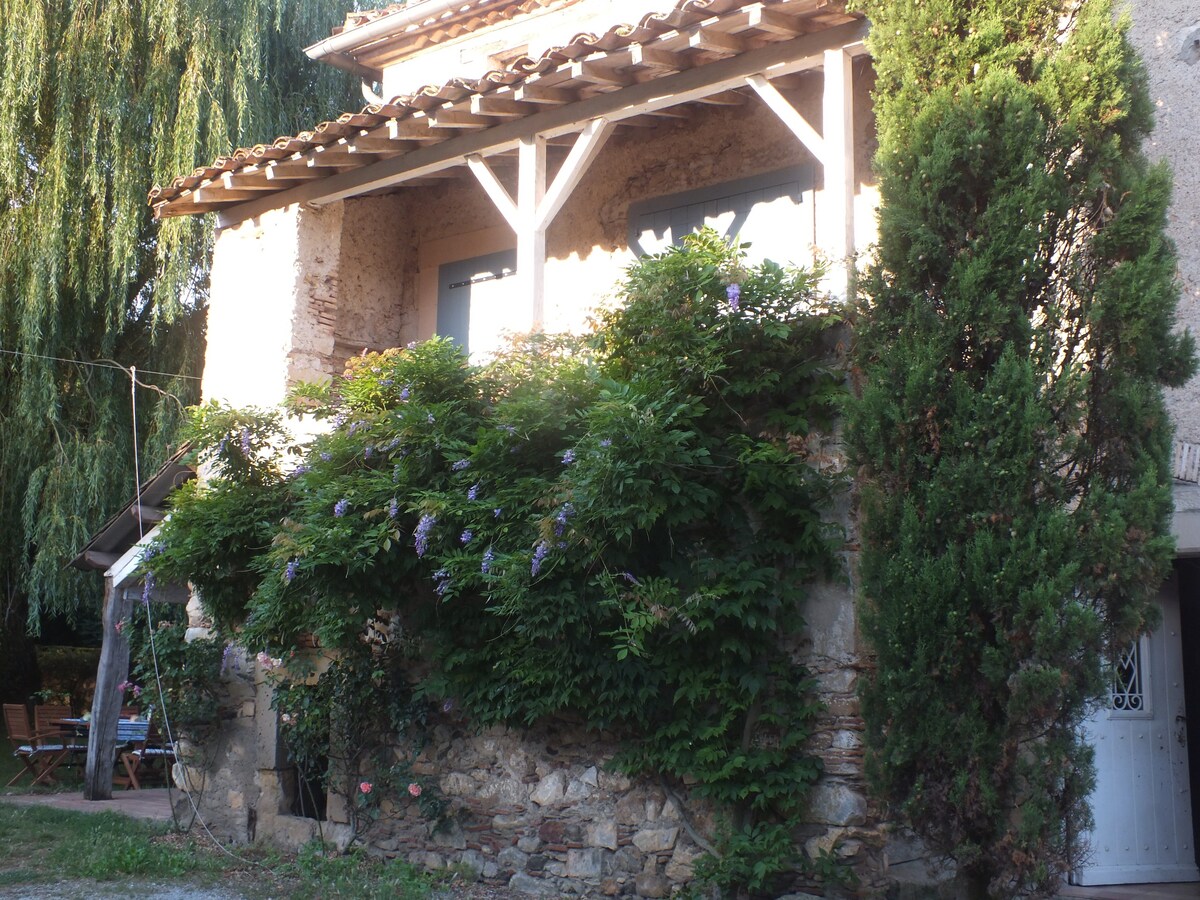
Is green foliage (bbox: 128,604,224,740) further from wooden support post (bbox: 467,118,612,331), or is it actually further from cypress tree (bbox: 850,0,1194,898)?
cypress tree (bbox: 850,0,1194,898)

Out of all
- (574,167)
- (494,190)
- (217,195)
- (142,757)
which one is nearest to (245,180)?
(217,195)

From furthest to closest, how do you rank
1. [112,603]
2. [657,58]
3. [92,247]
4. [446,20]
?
[92,247], [446,20], [112,603], [657,58]

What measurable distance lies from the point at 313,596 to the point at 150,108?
719 centimetres

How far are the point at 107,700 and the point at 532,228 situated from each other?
6.42 metres

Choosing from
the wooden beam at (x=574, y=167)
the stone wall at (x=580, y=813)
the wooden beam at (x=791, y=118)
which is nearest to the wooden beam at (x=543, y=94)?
the wooden beam at (x=574, y=167)

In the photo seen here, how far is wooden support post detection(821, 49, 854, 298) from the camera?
598 centimetres

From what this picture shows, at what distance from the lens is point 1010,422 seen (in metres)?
4.88

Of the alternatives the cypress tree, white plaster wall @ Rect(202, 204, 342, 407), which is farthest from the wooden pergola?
the cypress tree

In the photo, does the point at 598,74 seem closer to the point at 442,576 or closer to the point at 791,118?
the point at 791,118

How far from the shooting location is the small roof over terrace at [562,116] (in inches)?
244

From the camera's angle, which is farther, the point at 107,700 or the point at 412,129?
the point at 107,700

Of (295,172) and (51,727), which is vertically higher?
(295,172)

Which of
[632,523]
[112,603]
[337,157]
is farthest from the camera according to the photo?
[112,603]

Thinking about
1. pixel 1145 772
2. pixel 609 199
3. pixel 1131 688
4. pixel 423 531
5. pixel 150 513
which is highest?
pixel 609 199
